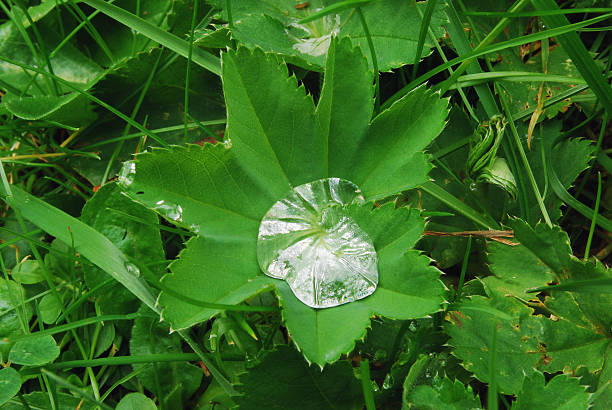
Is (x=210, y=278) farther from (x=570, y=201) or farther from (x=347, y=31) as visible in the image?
(x=570, y=201)

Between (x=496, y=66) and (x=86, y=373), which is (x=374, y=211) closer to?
(x=496, y=66)

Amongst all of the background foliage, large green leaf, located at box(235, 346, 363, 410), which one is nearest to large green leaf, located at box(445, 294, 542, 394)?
the background foliage

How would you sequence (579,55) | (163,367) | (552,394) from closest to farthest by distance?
(552,394), (579,55), (163,367)

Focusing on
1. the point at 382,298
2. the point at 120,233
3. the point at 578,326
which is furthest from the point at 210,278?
the point at 578,326

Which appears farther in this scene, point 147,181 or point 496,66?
point 496,66

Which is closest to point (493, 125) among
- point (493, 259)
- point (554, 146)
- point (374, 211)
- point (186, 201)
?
point (554, 146)

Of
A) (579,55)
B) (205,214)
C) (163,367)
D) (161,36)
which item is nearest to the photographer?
(205,214)
